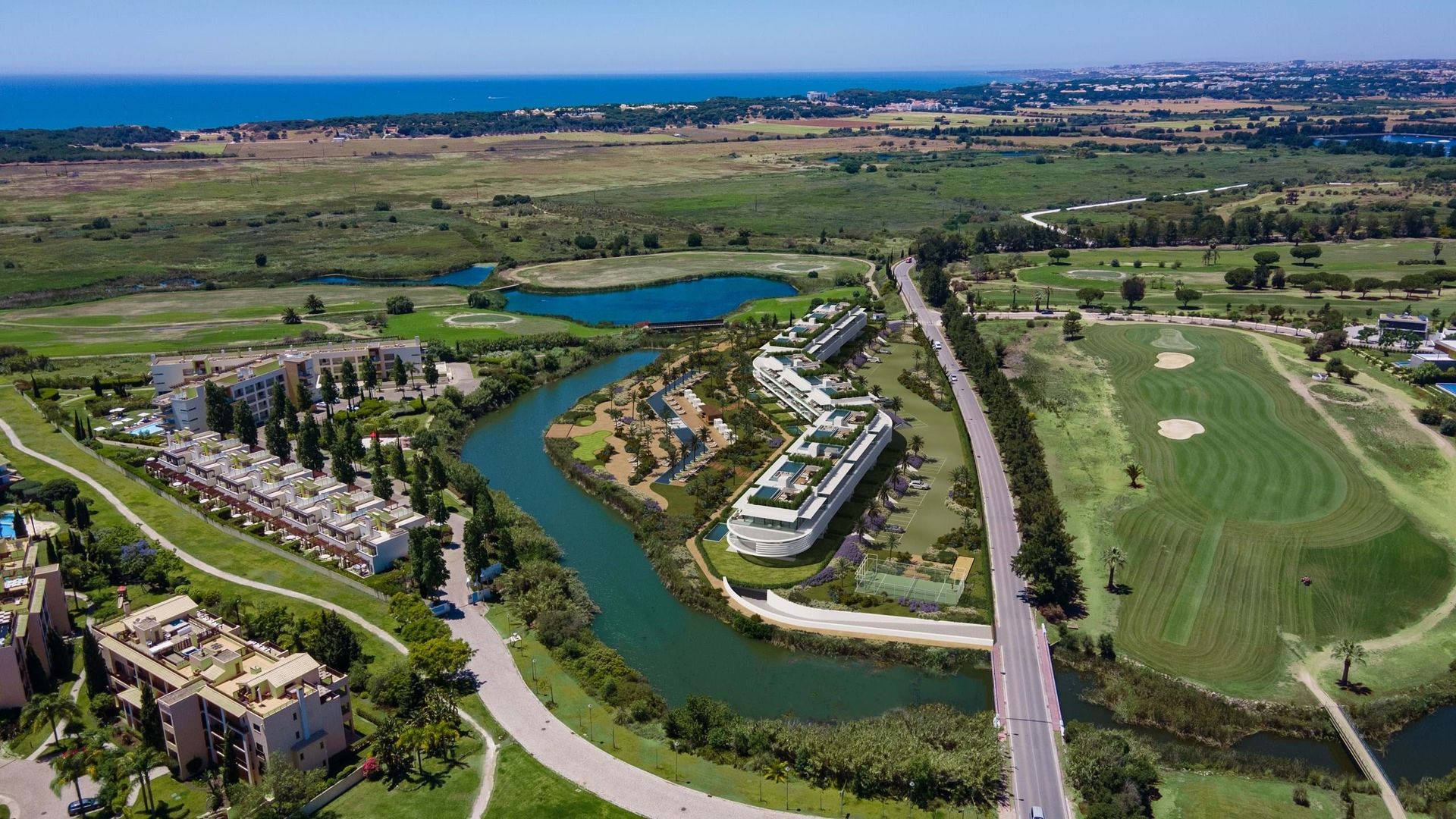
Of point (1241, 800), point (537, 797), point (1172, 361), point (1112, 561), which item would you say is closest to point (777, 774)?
point (537, 797)

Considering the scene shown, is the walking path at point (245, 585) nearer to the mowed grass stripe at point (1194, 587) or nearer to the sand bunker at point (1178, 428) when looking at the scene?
the mowed grass stripe at point (1194, 587)

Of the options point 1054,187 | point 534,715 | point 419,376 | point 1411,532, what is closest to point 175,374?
point 419,376

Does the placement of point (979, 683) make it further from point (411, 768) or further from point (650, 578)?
point (411, 768)

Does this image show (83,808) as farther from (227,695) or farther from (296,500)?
(296,500)

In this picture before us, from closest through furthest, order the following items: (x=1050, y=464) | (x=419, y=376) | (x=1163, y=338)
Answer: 1. (x=1050, y=464)
2. (x=419, y=376)
3. (x=1163, y=338)

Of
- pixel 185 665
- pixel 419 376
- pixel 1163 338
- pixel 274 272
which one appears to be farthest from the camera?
pixel 274 272

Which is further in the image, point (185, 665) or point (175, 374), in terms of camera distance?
point (175, 374)

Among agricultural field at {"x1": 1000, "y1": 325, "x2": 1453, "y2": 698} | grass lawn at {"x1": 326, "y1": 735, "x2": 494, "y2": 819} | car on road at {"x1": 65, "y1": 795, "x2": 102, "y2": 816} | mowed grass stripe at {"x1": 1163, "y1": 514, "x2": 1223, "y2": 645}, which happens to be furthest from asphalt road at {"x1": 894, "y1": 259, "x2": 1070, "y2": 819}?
car on road at {"x1": 65, "y1": 795, "x2": 102, "y2": 816}
